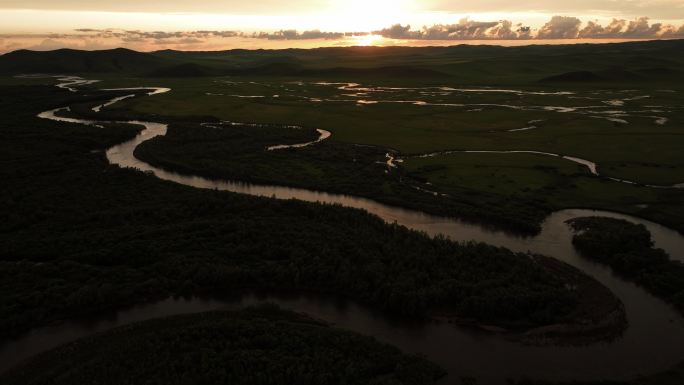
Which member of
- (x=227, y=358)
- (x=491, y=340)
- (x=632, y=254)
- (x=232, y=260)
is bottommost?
(x=491, y=340)

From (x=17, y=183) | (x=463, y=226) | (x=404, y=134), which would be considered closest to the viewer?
(x=463, y=226)

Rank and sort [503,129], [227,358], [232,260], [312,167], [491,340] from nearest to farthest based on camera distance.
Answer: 1. [227,358]
2. [491,340]
3. [232,260]
4. [312,167]
5. [503,129]

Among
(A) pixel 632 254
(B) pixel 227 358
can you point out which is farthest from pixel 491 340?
(A) pixel 632 254

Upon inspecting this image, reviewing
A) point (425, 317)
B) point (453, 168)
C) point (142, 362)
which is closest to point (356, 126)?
point (453, 168)

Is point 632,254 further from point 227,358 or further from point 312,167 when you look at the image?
point 312,167

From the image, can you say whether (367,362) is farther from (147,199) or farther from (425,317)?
(147,199)

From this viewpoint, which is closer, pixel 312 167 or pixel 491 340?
pixel 491 340
